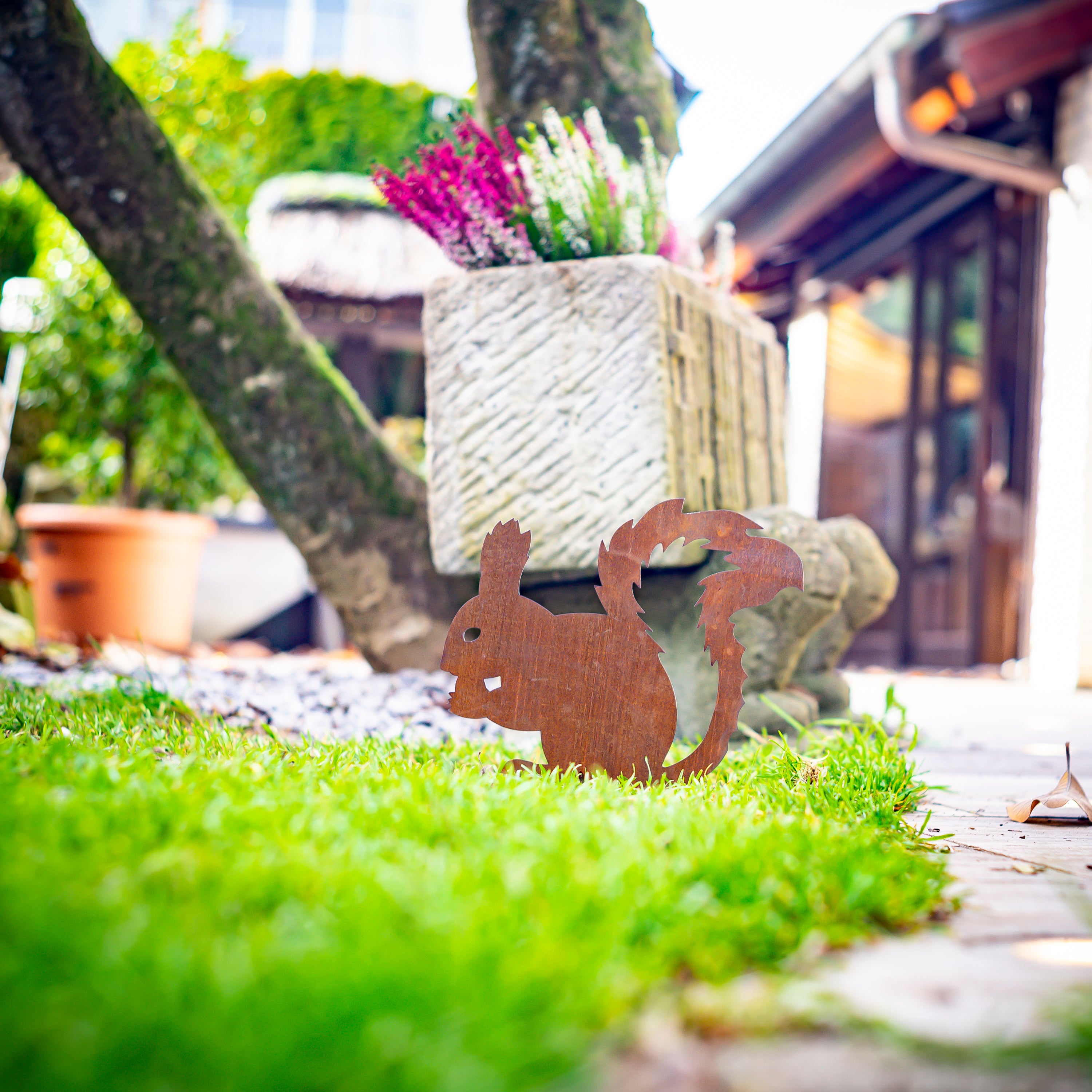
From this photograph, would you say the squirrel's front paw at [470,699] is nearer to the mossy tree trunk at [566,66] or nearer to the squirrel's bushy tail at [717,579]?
the squirrel's bushy tail at [717,579]

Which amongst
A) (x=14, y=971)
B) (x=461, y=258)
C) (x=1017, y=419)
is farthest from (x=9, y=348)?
(x=14, y=971)

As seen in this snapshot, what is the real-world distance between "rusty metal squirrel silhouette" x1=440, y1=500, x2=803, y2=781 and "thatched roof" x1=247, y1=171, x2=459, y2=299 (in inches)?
216

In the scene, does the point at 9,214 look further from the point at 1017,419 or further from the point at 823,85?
the point at 1017,419

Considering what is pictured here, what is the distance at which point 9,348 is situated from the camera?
25.6ft

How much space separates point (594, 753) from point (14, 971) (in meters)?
1.19

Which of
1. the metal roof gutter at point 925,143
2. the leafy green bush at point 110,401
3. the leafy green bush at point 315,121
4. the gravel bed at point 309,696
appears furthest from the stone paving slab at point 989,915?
the leafy green bush at point 315,121

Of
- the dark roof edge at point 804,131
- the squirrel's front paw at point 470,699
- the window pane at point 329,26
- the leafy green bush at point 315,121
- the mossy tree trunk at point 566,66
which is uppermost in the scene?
the window pane at point 329,26

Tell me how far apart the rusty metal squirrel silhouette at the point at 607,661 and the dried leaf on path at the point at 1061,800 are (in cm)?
59

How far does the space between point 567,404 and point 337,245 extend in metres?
5.30

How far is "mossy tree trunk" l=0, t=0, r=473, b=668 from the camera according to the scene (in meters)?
3.06

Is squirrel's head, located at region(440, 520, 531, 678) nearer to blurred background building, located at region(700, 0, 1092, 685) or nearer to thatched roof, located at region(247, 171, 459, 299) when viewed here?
blurred background building, located at region(700, 0, 1092, 685)

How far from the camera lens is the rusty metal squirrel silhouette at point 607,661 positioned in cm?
183

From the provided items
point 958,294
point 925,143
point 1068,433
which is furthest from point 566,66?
point 958,294

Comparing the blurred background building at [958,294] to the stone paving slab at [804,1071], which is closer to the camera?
the stone paving slab at [804,1071]
